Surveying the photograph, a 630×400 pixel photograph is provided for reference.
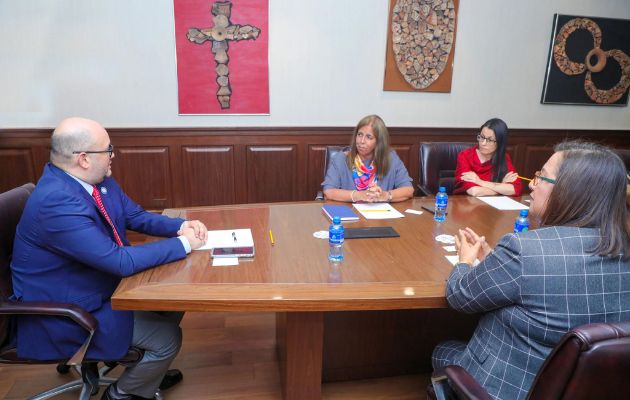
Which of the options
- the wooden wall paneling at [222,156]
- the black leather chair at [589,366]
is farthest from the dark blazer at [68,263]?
the wooden wall paneling at [222,156]

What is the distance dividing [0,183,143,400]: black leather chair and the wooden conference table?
0.20m

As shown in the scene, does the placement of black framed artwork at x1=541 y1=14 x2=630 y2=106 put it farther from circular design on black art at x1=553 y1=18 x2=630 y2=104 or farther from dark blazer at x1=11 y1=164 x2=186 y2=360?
dark blazer at x1=11 y1=164 x2=186 y2=360

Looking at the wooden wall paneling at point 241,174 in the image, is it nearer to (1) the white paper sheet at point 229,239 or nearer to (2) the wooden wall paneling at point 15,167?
(2) the wooden wall paneling at point 15,167

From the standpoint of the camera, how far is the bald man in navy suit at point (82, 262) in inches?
51.8

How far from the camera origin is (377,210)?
214 cm

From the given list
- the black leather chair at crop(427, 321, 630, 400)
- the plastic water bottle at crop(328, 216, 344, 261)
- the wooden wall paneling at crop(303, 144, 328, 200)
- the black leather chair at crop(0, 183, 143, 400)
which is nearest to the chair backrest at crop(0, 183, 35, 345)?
the black leather chair at crop(0, 183, 143, 400)

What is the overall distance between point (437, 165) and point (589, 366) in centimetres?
209

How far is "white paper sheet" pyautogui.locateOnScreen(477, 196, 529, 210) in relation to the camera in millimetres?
2258

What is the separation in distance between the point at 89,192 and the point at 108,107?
2255 millimetres

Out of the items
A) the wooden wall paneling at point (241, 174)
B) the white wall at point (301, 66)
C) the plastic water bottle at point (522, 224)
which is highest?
the white wall at point (301, 66)

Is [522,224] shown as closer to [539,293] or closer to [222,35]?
[539,293]

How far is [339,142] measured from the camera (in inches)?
151

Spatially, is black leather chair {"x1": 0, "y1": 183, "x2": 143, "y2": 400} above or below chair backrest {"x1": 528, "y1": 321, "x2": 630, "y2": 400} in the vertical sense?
below

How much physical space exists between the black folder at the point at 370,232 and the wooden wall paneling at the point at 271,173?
6.84ft
